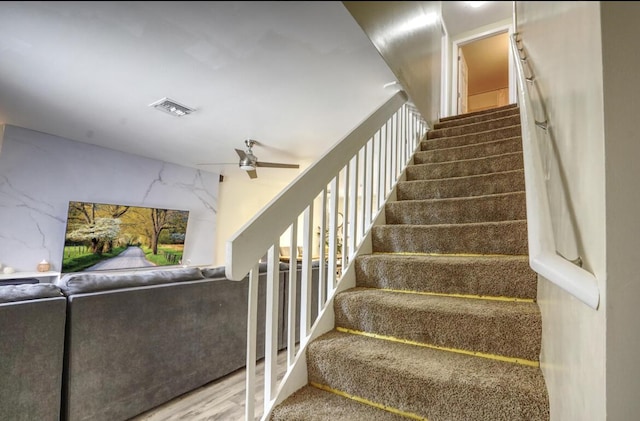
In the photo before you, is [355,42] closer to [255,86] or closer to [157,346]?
[255,86]

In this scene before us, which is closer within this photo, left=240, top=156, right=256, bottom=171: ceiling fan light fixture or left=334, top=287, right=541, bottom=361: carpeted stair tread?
left=334, top=287, right=541, bottom=361: carpeted stair tread

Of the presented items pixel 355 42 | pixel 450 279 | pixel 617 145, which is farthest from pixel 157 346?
pixel 617 145

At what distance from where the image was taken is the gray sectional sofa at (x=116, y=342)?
150 cm

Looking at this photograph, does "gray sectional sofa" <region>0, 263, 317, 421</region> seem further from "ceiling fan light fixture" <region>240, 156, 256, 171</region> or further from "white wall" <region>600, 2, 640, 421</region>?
"white wall" <region>600, 2, 640, 421</region>

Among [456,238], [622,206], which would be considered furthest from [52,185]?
[622,206]

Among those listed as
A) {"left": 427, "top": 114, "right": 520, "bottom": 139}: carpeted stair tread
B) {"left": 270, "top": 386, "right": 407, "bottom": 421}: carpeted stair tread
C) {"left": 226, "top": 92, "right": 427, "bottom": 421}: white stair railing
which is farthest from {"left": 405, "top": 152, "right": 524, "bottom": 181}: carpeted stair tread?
{"left": 270, "top": 386, "right": 407, "bottom": 421}: carpeted stair tread

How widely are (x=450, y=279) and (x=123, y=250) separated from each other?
425 centimetres

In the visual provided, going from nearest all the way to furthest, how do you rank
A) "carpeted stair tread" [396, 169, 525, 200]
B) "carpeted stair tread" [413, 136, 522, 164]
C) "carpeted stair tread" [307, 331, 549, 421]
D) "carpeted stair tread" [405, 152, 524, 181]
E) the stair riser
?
"carpeted stair tread" [307, 331, 549, 421] → "carpeted stair tread" [396, 169, 525, 200] → "carpeted stair tread" [405, 152, 524, 181] → "carpeted stair tread" [413, 136, 522, 164] → the stair riser

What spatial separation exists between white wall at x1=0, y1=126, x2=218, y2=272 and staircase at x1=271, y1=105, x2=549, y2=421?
146 inches

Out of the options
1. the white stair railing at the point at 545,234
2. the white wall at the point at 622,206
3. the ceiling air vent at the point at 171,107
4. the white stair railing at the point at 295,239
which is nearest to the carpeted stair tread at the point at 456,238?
the white stair railing at the point at 295,239

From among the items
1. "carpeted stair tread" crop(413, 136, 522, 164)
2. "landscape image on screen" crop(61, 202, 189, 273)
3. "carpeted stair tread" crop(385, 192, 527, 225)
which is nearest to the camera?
"carpeted stair tread" crop(385, 192, 527, 225)

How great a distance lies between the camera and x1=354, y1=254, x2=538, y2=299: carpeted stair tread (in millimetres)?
1447

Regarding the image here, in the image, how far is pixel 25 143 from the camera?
3473 millimetres

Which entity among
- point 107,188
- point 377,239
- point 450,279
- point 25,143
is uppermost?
point 25,143
